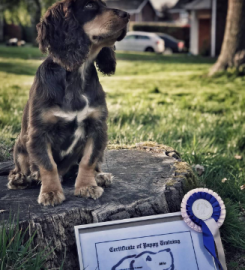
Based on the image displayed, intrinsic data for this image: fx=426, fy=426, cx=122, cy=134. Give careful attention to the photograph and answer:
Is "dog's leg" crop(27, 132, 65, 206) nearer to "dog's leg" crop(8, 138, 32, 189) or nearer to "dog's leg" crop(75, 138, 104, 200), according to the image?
"dog's leg" crop(75, 138, 104, 200)

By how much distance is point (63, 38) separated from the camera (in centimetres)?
288

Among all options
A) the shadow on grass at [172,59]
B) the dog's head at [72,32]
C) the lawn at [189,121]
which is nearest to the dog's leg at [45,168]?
the dog's head at [72,32]

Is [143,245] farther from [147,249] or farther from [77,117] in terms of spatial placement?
[77,117]

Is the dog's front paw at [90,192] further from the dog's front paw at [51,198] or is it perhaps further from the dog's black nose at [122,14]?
the dog's black nose at [122,14]

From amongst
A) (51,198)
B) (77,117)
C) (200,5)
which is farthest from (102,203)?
(200,5)

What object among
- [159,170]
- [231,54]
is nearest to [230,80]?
[231,54]

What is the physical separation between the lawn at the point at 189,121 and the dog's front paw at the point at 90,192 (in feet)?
3.66

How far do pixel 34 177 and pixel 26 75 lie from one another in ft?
28.6

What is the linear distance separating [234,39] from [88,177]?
913 cm

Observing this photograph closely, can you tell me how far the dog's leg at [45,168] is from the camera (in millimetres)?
2869

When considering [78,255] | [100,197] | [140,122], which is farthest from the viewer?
[140,122]

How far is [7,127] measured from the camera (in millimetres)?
5684

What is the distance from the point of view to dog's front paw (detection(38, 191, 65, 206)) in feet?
9.34

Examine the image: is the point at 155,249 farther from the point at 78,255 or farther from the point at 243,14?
the point at 243,14
